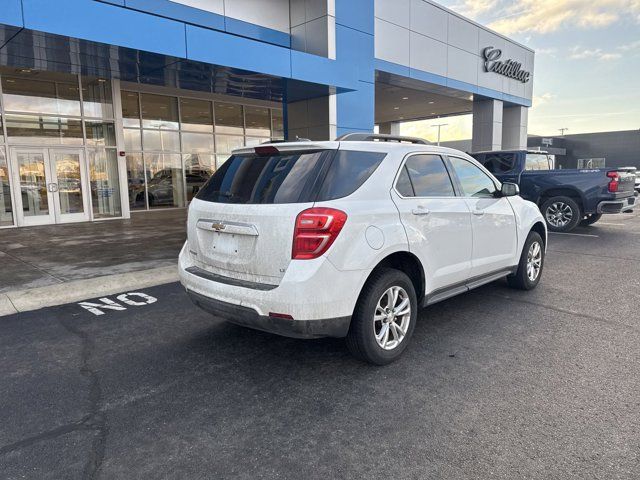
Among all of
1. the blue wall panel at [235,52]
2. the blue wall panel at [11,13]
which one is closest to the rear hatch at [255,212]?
the blue wall panel at [11,13]

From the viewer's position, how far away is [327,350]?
402cm

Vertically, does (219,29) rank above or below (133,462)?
above

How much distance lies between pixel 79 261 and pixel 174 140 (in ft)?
40.4

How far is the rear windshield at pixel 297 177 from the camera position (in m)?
3.31

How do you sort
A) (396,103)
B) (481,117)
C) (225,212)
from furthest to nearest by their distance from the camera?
1. (396,103)
2. (481,117)
3. (225,212)

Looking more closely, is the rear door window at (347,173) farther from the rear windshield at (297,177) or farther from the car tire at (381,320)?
the car tire at (381,320)

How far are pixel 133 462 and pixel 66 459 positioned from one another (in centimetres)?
39

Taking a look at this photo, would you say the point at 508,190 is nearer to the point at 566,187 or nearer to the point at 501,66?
the point at 566,187

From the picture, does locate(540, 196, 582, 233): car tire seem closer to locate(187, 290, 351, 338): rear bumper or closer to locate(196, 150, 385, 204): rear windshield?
locate(196, 150, 385, 204): rear windshield

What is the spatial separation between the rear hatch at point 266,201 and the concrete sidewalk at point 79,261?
302 centimetres

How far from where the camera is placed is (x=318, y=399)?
3.18 meters

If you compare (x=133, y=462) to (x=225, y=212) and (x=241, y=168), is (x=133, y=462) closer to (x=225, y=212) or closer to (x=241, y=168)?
(x=225, y=212)

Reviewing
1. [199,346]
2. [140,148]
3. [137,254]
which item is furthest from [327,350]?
[140,148]

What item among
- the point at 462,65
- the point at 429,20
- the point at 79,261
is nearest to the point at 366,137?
the point at 79,261
